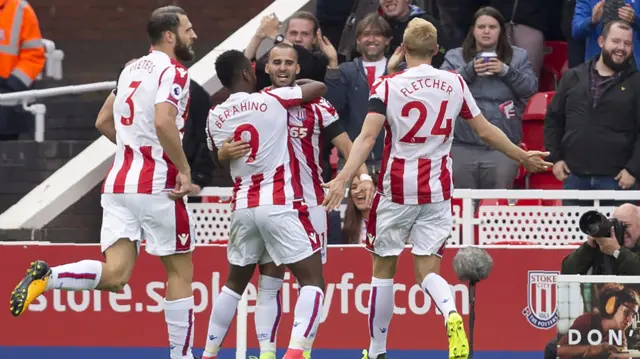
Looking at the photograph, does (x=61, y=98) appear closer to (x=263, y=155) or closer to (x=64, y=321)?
(x=64, y=321)

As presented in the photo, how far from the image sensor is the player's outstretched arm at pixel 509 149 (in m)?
11.1

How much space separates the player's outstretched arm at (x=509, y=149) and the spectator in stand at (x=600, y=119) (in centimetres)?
234

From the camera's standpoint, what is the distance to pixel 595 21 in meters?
14.3

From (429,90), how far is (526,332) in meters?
2.56

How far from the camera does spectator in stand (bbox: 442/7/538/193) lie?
13789 millimetres

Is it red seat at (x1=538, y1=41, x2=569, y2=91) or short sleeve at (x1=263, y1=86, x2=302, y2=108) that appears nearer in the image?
short sleeve at (x1=263, y1=86, x2=302, y2=108)

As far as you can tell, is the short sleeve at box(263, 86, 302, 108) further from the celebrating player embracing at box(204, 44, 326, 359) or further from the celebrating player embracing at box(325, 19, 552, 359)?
the celebrating player embracing at box(325, 19, 552, 359)

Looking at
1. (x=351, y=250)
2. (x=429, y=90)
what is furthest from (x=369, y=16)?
(x=429, y=90)

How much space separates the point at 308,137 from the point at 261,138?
1.26 ft

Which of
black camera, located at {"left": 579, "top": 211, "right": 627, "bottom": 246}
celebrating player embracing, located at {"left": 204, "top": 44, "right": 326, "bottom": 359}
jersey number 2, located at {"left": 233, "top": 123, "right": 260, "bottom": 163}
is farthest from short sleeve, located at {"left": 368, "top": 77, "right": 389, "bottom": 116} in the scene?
black camera, located at {"left": 579, "top": 211, "right": 627, "bottom": 246}

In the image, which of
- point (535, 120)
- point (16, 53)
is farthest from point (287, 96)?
point (16, 53)

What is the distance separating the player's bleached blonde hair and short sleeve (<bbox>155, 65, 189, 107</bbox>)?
139 centimetres

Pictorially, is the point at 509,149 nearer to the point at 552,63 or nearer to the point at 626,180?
the point at 626,180

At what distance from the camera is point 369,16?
13.9m
